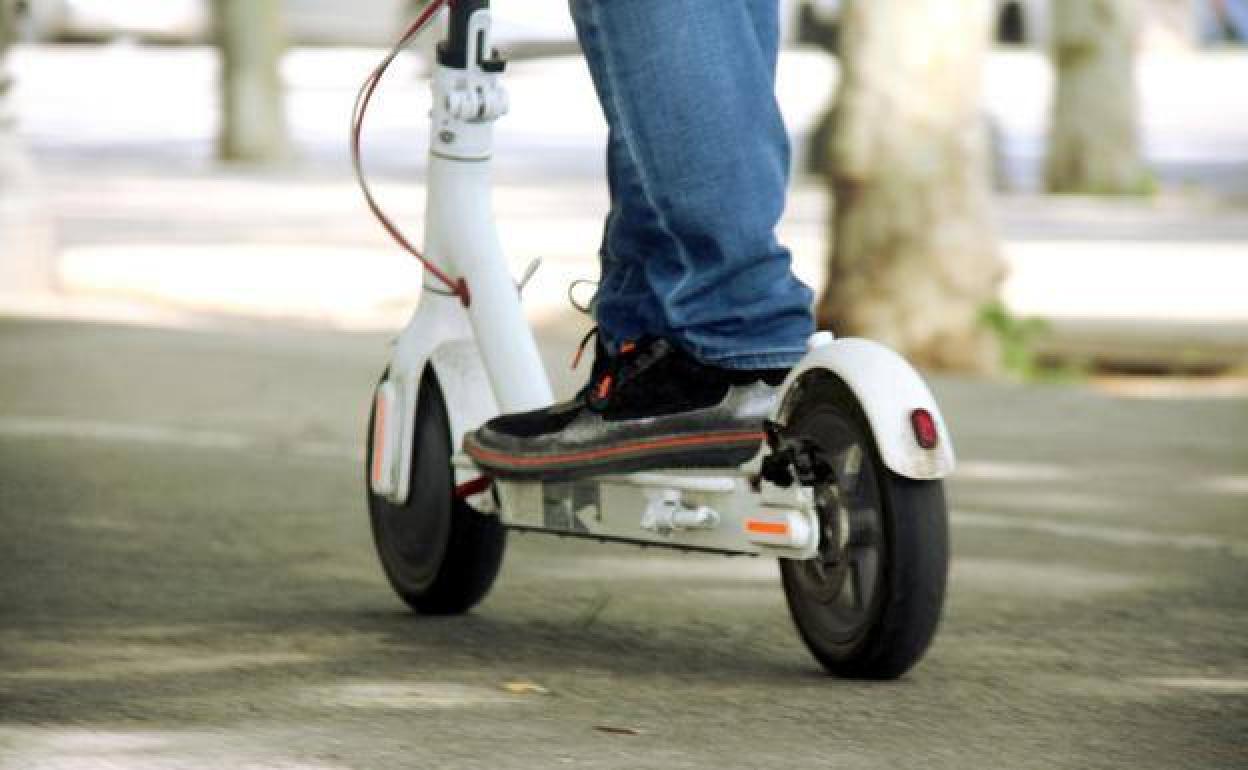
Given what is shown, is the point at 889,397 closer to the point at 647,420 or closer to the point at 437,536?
the point at 647,420

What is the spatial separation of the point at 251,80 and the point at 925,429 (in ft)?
49.3

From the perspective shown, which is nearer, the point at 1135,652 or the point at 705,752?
the point at 705,752

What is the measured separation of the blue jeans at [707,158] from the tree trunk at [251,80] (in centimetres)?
1451

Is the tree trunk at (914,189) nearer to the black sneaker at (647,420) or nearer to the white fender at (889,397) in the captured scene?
the black sneaker at (647,420)

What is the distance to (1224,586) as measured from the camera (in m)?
5.17

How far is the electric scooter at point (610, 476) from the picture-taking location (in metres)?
3.76

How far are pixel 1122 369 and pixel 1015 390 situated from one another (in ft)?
5.28

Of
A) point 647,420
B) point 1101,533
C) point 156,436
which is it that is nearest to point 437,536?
point 647,420

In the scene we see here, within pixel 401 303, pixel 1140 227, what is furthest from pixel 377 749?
pixel 1140 227

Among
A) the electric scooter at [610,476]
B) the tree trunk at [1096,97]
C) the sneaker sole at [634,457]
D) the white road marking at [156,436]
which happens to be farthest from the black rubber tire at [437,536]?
the tree trunk at [1096,97]

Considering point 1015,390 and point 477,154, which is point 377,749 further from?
point 1015,390

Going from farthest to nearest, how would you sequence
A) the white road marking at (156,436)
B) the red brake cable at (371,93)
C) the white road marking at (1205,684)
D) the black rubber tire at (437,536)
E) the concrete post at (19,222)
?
the concrete post at (19,222)
the white road marking at (156,436)
the black rubber tire at (437,536)
the red brake cable at (371,93)
the white road marking at (1205,684)

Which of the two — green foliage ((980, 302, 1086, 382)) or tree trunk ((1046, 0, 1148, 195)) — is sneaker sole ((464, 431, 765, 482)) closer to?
green foliage ((980, 302, 1086, 382))

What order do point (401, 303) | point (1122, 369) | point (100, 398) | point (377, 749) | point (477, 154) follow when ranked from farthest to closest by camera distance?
point (401, 303)
point (1122, 369)
point (100, 398)
point (477, 154)
point (377, 749)
